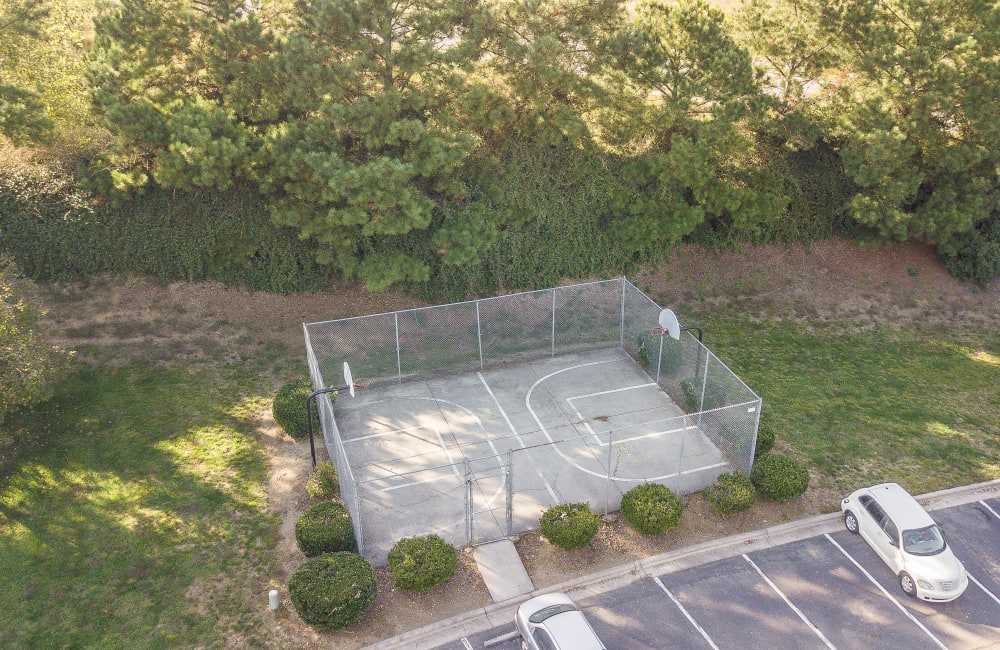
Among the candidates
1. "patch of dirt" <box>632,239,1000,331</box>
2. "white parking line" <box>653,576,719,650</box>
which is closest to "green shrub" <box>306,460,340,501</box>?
"white parking line" <box>653,576,719,650</box>

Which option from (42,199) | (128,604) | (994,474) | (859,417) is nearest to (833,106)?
(859,417)

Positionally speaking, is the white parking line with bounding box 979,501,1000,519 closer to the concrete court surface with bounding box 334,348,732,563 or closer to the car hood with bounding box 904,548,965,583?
the car hood with bounding box 904,548,965,583

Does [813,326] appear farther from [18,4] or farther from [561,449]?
[18,4]

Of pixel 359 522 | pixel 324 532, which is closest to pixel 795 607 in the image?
pixel 359 522

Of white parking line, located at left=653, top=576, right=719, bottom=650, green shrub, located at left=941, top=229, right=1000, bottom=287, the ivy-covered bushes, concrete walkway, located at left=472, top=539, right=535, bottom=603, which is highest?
the ivy-covered bushes

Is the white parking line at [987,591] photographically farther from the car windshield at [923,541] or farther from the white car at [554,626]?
the white car at [554,626]

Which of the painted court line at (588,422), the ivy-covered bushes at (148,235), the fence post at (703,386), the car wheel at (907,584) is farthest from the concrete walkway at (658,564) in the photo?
the ivy-covered bushes at (148,235)

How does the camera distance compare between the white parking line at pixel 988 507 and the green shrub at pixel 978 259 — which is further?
the green shrub at pixel 978 259
